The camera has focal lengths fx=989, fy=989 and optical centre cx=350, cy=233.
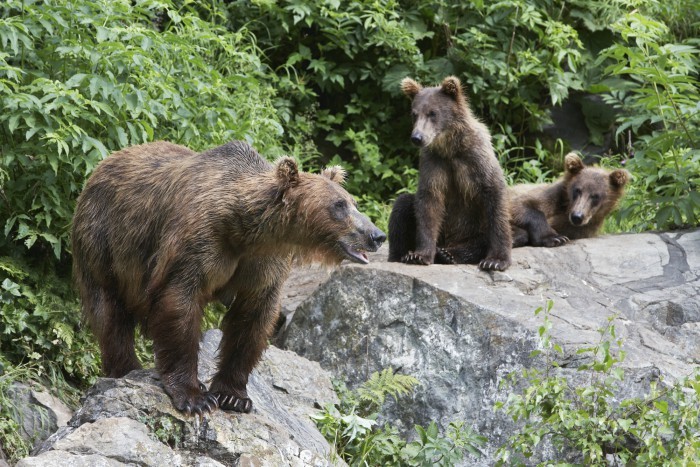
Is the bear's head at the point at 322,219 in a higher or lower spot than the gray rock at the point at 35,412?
higher

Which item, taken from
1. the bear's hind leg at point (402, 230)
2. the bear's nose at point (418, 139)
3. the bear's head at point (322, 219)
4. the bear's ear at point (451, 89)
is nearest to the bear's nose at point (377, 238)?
the bear's head at point (322, 219)

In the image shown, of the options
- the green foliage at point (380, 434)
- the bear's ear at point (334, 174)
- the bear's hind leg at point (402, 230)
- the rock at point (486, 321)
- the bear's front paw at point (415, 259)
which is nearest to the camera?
the bear's ear at point (334, 174)

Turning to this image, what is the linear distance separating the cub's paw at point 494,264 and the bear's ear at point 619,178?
210 cm

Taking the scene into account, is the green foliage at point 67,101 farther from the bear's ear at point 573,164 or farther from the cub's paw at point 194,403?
the bear's ear at point 573,164

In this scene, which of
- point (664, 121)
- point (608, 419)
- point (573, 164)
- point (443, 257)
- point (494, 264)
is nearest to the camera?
point (608, 419)

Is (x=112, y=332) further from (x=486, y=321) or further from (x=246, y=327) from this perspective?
(x=486, y=321)

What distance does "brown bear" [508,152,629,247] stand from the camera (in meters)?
8.99

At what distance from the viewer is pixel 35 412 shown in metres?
6.43

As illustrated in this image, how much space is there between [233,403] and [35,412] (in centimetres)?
173

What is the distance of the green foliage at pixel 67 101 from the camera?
673 centimetres

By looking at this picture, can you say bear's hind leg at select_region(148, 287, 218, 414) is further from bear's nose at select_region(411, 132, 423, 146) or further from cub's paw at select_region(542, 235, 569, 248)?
cub's paw at select_region(542, 235, 569, 248)

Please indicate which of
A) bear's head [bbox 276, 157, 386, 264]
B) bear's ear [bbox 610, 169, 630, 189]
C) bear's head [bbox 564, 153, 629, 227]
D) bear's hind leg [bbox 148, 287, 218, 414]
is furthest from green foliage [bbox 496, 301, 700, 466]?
bear's ear [bbox 610, 169, 630, 189]

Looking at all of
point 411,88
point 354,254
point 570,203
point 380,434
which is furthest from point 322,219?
point 570,203

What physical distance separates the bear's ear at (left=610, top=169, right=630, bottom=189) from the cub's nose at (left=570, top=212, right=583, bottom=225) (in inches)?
24.1
